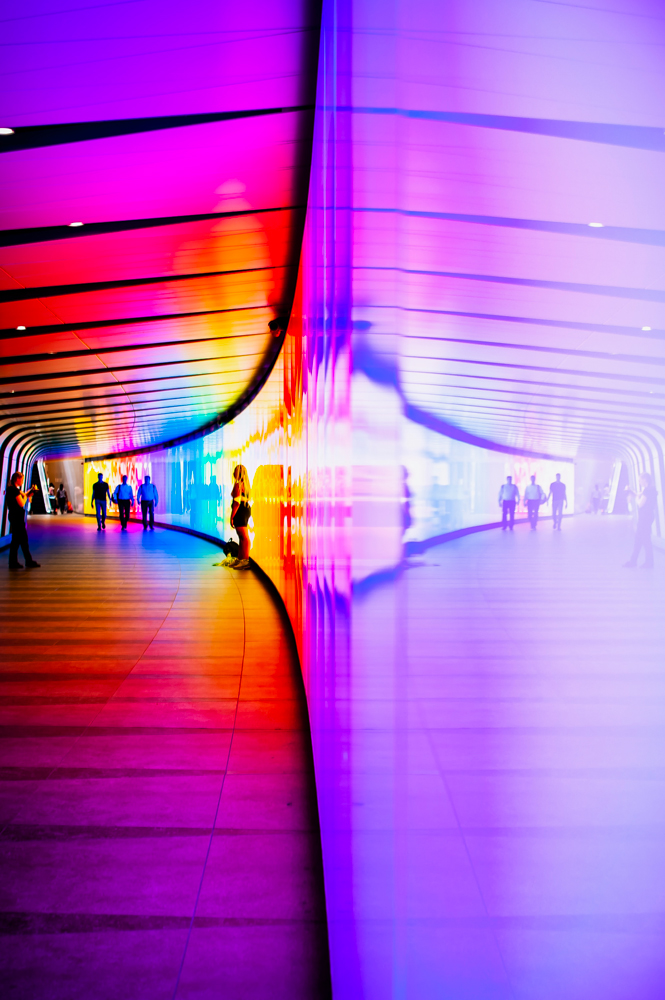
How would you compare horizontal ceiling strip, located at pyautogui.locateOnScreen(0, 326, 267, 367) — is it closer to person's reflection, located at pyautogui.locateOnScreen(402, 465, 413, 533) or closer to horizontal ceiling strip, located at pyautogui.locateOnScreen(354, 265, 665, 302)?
person's reflection, located at pyautogui.locateOnScreen(402, 465, 413, 533)

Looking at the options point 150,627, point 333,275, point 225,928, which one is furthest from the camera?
point 150,627

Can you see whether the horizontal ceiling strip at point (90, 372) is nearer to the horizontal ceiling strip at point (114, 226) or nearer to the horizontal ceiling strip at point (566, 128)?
the horizontal ceiling strip at point (114, 226)

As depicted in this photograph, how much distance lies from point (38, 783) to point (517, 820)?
3.74m

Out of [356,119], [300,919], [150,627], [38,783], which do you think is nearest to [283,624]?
[150,627]

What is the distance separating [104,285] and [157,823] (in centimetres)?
605

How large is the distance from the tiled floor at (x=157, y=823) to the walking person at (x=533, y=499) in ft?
6.91

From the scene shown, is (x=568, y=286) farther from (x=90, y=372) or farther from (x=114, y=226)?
(x=90, y=372)

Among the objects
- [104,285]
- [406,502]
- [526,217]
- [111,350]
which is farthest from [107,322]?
[526,217]

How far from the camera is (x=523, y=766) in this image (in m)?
0.79

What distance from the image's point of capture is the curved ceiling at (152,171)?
11.8ft

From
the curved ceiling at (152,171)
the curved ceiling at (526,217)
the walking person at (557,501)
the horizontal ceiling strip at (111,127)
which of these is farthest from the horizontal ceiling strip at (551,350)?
the horizontal ceiling strip at (111,127)

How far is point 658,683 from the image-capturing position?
1.84 feet

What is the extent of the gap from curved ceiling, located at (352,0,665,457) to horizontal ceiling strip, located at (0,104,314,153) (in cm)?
340

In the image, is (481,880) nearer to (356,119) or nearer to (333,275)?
(356,119)
